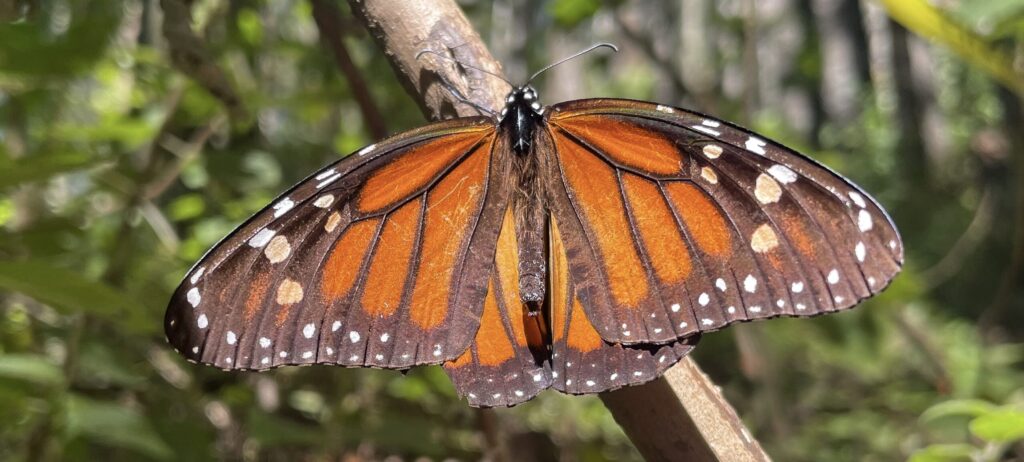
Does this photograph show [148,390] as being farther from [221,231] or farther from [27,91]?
[27,91]

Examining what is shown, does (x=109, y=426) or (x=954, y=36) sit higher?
(x=954, y=36)

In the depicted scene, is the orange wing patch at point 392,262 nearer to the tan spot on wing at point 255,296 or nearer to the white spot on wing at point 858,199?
the tan spot on wing at point 255,296

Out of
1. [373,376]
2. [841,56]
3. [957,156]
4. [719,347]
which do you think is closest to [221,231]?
[373,376]

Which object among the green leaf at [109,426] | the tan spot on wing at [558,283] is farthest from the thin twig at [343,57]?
the green leaf at [109,426]

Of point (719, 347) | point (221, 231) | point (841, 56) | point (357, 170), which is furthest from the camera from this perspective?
point (841, 56)

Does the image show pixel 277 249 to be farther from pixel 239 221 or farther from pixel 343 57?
pixel 239 221

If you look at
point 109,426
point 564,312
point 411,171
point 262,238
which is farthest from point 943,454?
point 109,426

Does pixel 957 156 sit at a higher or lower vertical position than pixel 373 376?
higher
